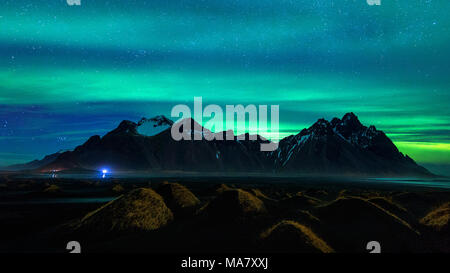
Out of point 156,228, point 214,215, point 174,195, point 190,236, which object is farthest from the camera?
point 174,195

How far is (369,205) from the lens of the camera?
30.7 m

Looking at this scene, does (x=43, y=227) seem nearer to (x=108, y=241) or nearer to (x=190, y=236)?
(x=108, y=241)

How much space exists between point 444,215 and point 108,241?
1098 inches

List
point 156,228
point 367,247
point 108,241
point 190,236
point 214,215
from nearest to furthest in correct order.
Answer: point 367,247 < point 108,241 < point 190,236 < point 156,228 < point 214,215

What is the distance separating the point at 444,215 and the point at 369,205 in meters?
5.98

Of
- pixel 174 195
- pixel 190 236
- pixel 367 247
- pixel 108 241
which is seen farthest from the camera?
pixel 174 195
